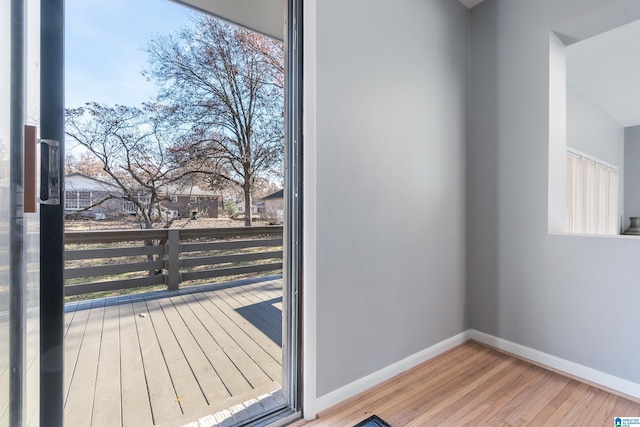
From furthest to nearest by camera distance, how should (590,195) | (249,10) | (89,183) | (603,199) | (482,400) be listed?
(603,199) < (590,195) < (89,183) < (249,10) < (482,400)

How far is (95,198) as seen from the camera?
256cm

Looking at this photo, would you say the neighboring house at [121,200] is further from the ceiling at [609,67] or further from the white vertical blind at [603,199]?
the white vertical blind at [603,199]

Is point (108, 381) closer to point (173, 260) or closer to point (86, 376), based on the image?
point (86, 376)

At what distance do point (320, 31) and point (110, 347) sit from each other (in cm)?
257

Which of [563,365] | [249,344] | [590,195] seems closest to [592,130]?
[590,195]

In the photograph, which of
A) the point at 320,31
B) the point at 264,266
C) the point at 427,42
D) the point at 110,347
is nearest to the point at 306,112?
the point at 320,31

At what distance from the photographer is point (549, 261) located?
1947 mm

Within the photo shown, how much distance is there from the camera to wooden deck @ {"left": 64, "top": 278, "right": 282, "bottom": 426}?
1.54 meters

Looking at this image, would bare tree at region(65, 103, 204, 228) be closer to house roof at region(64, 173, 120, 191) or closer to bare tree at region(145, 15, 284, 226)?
house roof at region(64, 173, 120, 191)

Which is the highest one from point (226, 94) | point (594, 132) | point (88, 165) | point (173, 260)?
point (226, 94)

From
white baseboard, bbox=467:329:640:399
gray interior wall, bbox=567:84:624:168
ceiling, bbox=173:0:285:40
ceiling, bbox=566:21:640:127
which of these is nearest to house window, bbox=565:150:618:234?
gray interior wall, bbox=567:84:624:168

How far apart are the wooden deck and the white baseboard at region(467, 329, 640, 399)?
1617 mm

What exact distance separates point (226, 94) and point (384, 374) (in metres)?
3.08

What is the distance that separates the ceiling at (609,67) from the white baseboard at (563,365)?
2.76 meters
